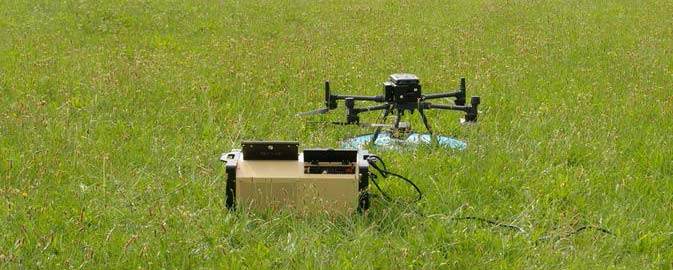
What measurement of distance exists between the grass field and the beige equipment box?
76 millimetres

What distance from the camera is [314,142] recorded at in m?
5.28

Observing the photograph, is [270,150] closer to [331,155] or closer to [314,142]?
[331,155]

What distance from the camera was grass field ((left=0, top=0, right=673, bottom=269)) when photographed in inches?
141

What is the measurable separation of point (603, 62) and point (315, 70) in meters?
3.14

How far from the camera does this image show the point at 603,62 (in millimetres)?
8578

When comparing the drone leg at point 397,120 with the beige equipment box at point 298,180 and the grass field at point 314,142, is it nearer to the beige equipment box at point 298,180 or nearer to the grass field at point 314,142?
the grass field at point 314,142

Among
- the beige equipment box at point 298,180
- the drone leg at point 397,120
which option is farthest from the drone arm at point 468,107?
the beige equipment box at point 298,180

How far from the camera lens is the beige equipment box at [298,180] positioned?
12.5 ft

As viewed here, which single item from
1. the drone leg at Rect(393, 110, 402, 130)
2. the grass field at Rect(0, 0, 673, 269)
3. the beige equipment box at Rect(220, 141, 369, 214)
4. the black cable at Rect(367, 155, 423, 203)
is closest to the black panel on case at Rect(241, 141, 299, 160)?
the beige equipment box at Rect(220, 141, 369, 214)

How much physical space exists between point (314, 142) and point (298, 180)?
1486 mm

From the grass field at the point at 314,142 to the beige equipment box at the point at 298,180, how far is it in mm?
76

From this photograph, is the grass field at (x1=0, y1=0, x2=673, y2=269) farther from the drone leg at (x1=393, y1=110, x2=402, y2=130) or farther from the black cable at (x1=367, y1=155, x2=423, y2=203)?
the drone leg at (x1=393, y1=110, x2=402, y2=130)

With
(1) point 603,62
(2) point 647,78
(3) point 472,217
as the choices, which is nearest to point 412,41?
(1) point 603,62

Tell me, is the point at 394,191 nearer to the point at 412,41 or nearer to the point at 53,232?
the point at 53,232
